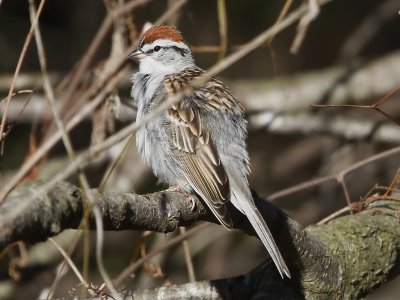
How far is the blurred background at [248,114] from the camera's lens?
4.54 m

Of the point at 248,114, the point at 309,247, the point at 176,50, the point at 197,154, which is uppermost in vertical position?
the point at 176,50

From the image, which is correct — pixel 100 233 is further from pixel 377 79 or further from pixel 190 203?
pixel 377 79

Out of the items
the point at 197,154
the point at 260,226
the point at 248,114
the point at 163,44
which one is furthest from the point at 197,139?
the point at 248,114

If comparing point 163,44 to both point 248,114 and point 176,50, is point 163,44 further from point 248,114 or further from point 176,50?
point 248,114

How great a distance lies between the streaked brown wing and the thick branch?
0.37 feet

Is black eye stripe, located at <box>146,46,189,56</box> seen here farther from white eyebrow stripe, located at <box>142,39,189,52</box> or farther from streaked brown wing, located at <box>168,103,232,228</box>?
streaked brown wing, located at <box>168,103,232,228</box>

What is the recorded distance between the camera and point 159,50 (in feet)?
12.1

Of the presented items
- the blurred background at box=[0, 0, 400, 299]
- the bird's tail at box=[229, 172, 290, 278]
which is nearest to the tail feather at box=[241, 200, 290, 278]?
the bird's tail at box=[229, 172, 290, 278]

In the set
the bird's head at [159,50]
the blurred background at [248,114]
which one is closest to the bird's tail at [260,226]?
the blurred background at [248,114]

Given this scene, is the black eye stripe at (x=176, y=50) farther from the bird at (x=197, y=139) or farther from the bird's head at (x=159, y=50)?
the bird at (x=197, y=139)

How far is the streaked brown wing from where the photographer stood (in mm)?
2863

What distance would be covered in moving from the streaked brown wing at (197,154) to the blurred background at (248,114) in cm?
33

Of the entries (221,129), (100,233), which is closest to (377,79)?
(221,129)

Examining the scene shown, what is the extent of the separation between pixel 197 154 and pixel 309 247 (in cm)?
63
